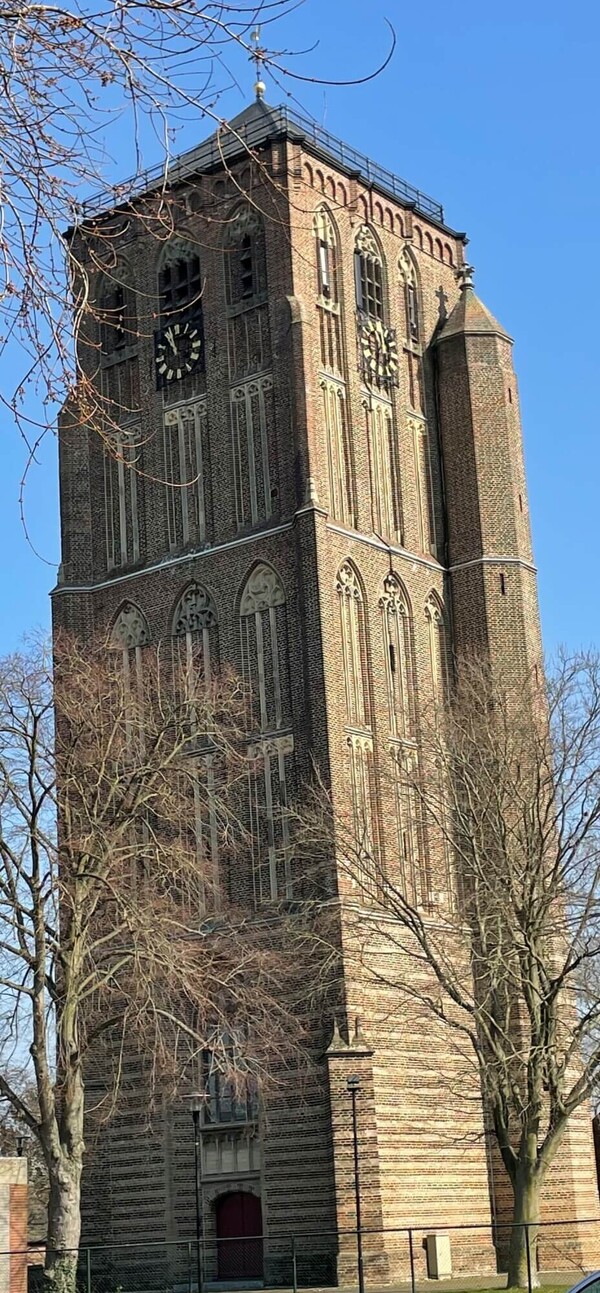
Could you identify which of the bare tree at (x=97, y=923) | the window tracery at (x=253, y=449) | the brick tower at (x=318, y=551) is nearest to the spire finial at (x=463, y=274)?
the brick tower at (x=318, y=551)

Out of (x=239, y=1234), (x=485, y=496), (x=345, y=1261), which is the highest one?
(x=485, y=496)

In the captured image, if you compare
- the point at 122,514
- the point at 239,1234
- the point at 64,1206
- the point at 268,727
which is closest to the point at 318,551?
the point at 268,727

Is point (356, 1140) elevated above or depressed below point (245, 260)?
below

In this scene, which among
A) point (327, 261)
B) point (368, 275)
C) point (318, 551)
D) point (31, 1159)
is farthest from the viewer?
point (31, 1159)

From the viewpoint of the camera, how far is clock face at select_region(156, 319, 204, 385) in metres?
46.8

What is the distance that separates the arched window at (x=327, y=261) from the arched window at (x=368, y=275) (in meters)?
1.00

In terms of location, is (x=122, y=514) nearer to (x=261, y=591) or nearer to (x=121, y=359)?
(x=121, y=359)

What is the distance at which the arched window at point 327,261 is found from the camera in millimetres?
45375

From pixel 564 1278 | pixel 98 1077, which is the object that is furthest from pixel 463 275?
pixel 564 1278

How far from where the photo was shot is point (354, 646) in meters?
43.0

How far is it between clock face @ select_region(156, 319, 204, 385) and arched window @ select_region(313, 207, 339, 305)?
140 inches

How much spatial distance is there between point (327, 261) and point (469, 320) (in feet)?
16.9

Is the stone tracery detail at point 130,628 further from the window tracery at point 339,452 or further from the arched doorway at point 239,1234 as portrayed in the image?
the arched doorway at point 239,1234

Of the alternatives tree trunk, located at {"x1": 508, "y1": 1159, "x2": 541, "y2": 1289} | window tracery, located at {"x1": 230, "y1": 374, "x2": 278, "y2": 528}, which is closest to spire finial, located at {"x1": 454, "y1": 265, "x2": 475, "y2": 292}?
window tracery, located at {"x1": 230, "y1": 374, "x2": 278, "y2": 528}
